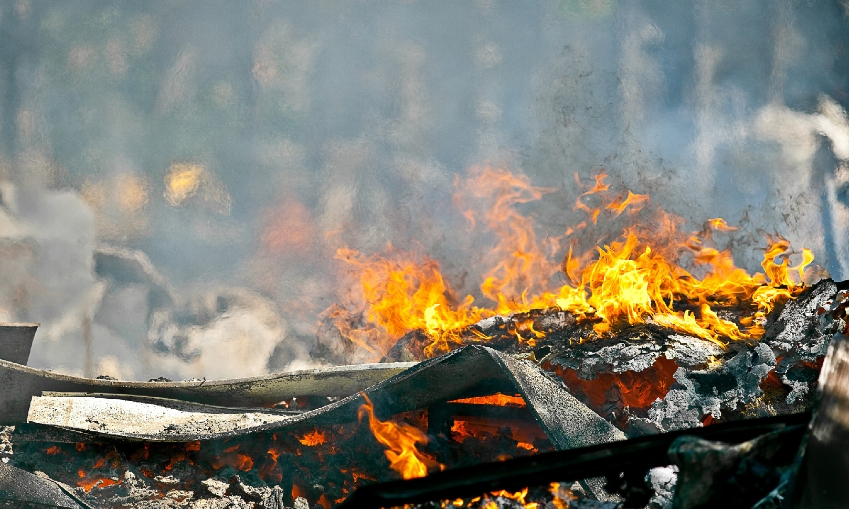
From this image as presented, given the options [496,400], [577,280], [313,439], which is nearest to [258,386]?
[313,439]

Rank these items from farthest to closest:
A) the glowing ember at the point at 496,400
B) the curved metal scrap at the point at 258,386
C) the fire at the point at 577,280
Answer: the fire at the point at 577,280, the curved metal scrap at the point at 258,386, the glowing ember at the point at 496,400

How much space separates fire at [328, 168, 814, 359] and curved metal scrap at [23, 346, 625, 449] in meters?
1.83

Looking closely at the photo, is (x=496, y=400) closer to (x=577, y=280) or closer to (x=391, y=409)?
(x=391, y=409)

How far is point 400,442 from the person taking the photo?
4797mm

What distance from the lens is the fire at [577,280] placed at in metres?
6.17

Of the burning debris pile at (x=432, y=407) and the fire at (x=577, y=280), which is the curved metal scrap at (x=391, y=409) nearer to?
the burning debris pile at (x=432, y=407)

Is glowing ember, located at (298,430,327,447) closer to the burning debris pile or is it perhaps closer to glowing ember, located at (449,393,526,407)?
the burning debris pile

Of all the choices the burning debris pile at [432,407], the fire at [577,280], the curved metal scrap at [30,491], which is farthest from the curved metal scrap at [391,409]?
the fire at [577,280]

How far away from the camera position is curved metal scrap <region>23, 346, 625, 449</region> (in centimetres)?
392

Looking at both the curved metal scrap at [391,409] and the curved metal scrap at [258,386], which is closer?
the curved metal scrap at [391,409]

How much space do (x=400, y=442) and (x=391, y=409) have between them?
29 cm

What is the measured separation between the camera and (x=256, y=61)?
14.2 m

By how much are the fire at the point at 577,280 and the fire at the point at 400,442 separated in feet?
7.04

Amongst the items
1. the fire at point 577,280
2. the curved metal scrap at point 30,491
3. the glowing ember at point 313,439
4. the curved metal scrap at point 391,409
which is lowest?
the curved metal scrap at point 30,491
